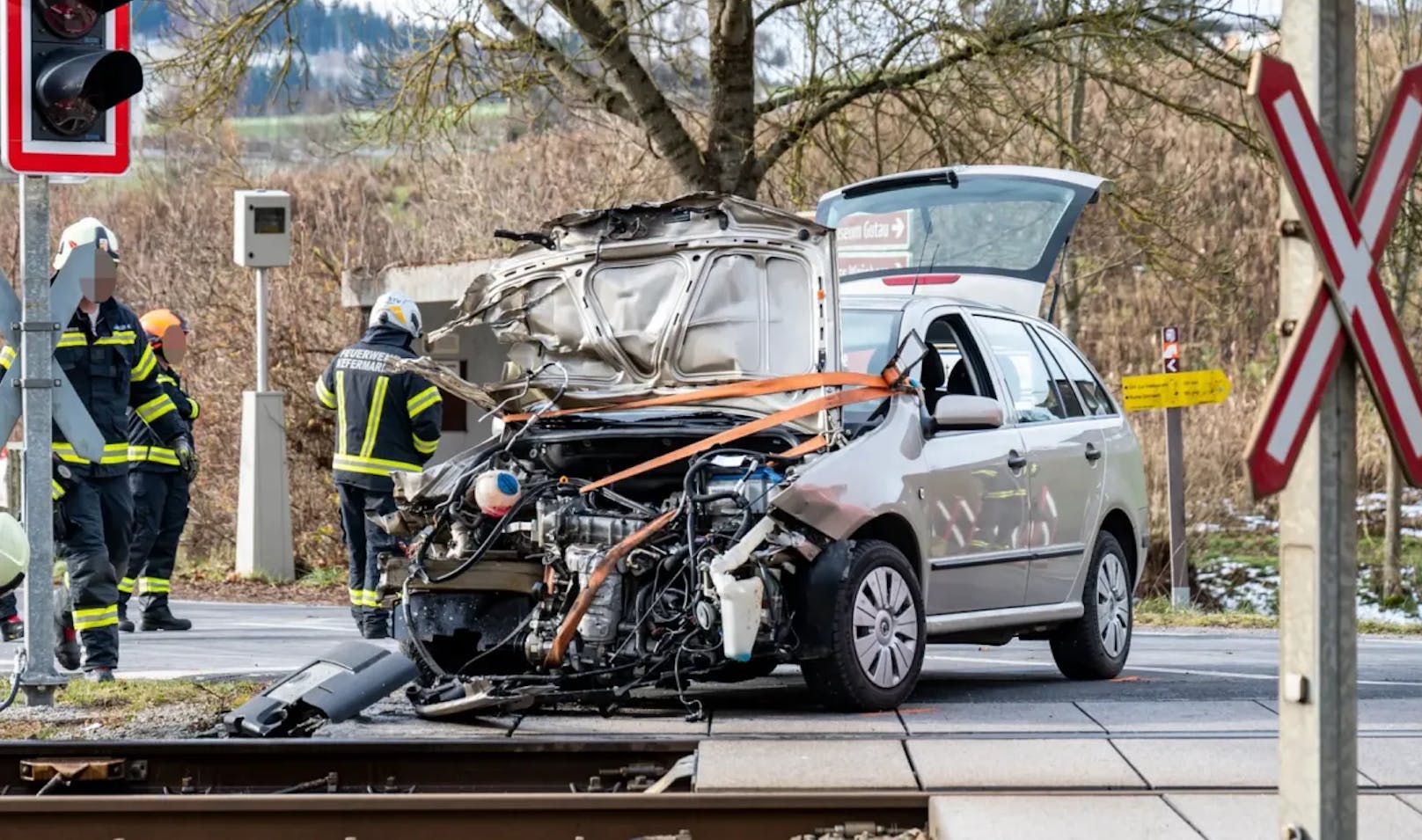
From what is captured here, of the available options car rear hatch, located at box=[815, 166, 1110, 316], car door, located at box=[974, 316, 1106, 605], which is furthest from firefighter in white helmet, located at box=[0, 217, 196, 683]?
car door, located at box=[974, 316, 1106, 605]

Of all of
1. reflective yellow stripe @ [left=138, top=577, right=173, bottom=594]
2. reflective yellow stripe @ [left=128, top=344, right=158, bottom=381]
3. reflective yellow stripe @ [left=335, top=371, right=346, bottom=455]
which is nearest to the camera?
reflective yellow stripe @ [left=128, top=344, right=158, bottom=381]

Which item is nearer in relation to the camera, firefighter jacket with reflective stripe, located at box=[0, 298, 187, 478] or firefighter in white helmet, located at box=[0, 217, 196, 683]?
firefighter in white helmet, located at box=[0, 217, 196, 683]

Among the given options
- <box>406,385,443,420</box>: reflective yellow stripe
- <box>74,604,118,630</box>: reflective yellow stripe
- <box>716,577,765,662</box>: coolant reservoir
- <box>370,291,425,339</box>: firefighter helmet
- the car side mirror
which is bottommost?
<box>74,604,118,630</box>: reflective yellow stripe

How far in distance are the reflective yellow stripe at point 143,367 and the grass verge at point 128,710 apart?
1796mm

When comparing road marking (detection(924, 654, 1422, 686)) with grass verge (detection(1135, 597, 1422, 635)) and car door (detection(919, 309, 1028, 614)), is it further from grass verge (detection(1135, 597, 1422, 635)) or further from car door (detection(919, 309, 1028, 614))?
grass verge (detection(1135, 597, 1422, 635))

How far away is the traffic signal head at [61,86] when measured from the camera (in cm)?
808

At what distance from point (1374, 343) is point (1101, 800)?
7.94 feet

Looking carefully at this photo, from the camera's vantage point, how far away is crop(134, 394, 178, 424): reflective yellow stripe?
1116cm

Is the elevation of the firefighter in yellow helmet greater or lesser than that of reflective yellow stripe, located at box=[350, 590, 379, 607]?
greater

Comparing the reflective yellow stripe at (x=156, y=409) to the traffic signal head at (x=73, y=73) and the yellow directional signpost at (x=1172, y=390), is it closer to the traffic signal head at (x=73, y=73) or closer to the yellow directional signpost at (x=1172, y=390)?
the traffic signal head at (x=73, y=73)

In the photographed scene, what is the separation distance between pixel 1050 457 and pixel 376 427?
4113 mm

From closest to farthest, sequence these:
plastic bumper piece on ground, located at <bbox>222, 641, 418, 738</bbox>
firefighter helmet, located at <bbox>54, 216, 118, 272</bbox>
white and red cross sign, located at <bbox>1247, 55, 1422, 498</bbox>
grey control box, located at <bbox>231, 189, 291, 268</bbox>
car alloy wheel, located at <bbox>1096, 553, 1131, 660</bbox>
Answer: white and red cross sign, located at <bbox>1247, 55, 1422, 498</bbox> < plastic bumper piece on ground, located at <bbox>222, 641, 418, 738</bbox> < firefighter helmet, located at <bbox>54, 216, 118, 272</bbox> < car alloy wheel, located at <bbox>1096, 553, 1131, 660</bbox> < grey control box, located at <bbox>231, 189, 291, 268</bbox>

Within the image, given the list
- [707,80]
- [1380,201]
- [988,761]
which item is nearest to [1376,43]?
[707,80]

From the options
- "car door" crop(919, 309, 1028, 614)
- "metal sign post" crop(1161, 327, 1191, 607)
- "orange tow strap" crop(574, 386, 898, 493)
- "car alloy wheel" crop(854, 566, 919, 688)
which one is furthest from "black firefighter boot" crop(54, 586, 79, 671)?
"metal sign post" crop(1161, 327, 1191, 607)
